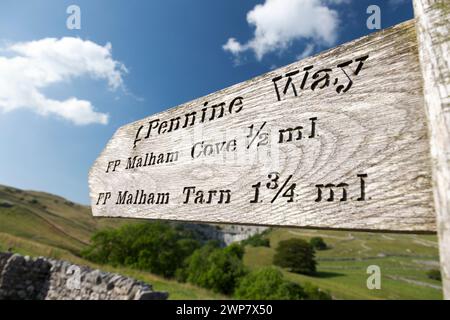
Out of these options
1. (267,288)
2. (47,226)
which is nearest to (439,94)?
(267,288)

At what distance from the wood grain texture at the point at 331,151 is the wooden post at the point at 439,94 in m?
0.10

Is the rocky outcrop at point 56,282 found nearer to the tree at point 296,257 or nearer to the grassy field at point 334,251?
the grassy field at point 334,251

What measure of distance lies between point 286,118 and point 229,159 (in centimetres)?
38

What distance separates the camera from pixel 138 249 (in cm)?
5297

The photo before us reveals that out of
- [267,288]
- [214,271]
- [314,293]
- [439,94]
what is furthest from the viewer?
[214,271]

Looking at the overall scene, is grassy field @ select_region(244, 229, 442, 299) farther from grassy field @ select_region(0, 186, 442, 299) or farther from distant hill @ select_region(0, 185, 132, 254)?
distant hill @ select_region(0, 185, 132, 254)

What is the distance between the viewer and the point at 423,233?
93 cm

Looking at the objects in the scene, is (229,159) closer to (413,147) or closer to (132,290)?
(413,147)

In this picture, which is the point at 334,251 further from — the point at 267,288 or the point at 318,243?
the point at 267,288

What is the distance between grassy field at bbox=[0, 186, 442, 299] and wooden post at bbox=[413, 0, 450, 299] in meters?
25.4

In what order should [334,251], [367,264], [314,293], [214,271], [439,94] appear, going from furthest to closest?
[334,251] → [367,264] → [214,271] → [314,293] → [439,94]

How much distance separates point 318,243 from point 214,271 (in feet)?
166

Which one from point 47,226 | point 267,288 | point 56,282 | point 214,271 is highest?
point 47,226
